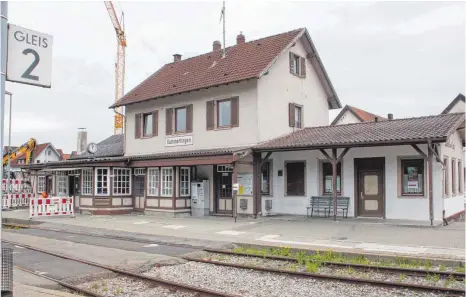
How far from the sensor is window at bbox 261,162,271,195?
2056 cm

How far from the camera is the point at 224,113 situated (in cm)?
2109

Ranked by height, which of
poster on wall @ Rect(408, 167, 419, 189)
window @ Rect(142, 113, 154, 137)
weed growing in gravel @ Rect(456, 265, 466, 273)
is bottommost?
weed growing in gravel @ Rect(456, 265, 466, 273)

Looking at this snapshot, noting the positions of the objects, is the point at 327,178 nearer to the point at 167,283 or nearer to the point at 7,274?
the point at 167,283

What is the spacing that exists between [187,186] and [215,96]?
4622mm

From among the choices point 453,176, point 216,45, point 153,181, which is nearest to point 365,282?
point 453,176

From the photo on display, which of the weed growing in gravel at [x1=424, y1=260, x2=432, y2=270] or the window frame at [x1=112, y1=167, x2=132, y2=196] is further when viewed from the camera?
the window frame at [x1=112, y1=167, x2=132, y2=196]

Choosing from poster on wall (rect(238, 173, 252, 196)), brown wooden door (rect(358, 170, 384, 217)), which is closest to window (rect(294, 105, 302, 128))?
poster on wall (rect(238, 173, 252, 196))

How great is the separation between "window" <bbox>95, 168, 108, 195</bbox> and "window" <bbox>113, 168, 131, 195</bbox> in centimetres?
45

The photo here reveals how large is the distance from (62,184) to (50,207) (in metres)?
4.43

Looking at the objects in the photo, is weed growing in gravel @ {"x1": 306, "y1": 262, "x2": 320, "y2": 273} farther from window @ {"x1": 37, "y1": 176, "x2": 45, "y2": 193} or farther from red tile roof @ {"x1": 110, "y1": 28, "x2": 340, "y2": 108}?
window @ {"x1": 37, "y1": 176, "x2": 45, "y2": 193}

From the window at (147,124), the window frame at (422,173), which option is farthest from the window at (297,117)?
the window at (147,124)

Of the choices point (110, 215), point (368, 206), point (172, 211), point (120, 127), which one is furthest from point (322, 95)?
point (120, 127)

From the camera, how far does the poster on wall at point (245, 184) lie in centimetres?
1950

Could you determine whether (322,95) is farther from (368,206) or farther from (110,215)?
(110,215)
